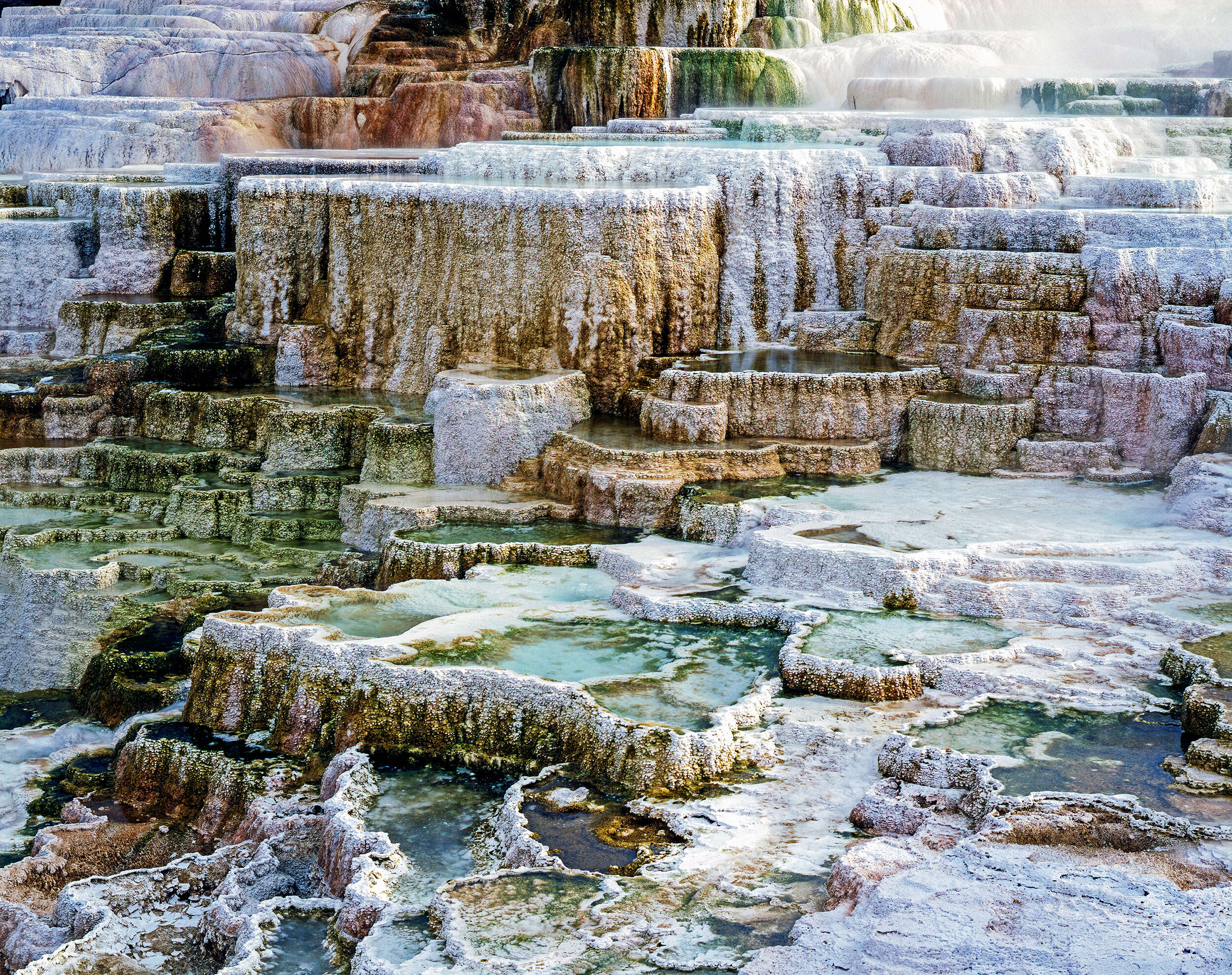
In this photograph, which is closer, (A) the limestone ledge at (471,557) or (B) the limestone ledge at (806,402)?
(A) the limestone ledge at (471,557)

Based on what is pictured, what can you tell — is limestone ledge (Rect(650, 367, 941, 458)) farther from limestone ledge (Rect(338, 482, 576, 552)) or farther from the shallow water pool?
the shallow water pool

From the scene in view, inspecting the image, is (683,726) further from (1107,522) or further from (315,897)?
(1107,522)

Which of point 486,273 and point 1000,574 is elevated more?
point 486,273

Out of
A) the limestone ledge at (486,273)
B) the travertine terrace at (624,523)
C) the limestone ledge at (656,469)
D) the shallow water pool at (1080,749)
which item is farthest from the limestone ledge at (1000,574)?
the limestone ledge at (486,273)

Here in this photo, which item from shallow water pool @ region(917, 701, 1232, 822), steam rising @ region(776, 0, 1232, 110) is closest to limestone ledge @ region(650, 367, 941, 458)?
shallow water pool @ region(917, 701, 1232, 822)

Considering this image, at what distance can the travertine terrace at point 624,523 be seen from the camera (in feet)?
29.3

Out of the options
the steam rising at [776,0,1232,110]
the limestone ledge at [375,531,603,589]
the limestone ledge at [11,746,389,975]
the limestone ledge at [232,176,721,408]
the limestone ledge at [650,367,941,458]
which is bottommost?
the limestone ledge at [11,746,389,975]

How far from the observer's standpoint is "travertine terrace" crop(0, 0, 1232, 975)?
8938mm

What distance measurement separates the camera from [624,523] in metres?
14.8

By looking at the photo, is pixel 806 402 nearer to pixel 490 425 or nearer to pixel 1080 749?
pixel 490 425

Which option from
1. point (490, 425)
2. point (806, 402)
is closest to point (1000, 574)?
point (806, 402)

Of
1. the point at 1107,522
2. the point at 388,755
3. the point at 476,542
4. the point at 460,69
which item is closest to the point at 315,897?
the point at 388,755

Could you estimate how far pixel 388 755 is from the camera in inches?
439

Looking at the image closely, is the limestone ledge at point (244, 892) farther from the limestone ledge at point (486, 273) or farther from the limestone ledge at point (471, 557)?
the limestone ledge at point (486, 273)
